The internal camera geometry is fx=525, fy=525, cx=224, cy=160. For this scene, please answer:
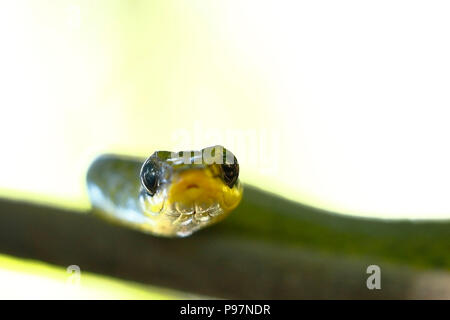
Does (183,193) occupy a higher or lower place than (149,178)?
lower

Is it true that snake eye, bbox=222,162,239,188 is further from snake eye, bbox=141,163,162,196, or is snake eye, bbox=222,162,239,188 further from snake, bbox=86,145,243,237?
snake eye, bbox=141,163,162,196

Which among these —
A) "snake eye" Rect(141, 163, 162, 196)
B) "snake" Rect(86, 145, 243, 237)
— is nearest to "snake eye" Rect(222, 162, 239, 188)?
"snake" Rect(86, 145, 243, 237)

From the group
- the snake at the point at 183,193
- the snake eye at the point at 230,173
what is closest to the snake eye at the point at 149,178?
the snake at the point at 183,193

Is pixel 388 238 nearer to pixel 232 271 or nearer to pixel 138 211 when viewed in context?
pixel 232 271

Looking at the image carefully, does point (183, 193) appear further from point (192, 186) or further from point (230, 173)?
point (230, 173)

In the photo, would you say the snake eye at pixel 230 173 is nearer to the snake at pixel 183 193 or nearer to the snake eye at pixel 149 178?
the snake at pixel 183 193

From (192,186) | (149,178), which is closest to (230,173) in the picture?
(192,186)
